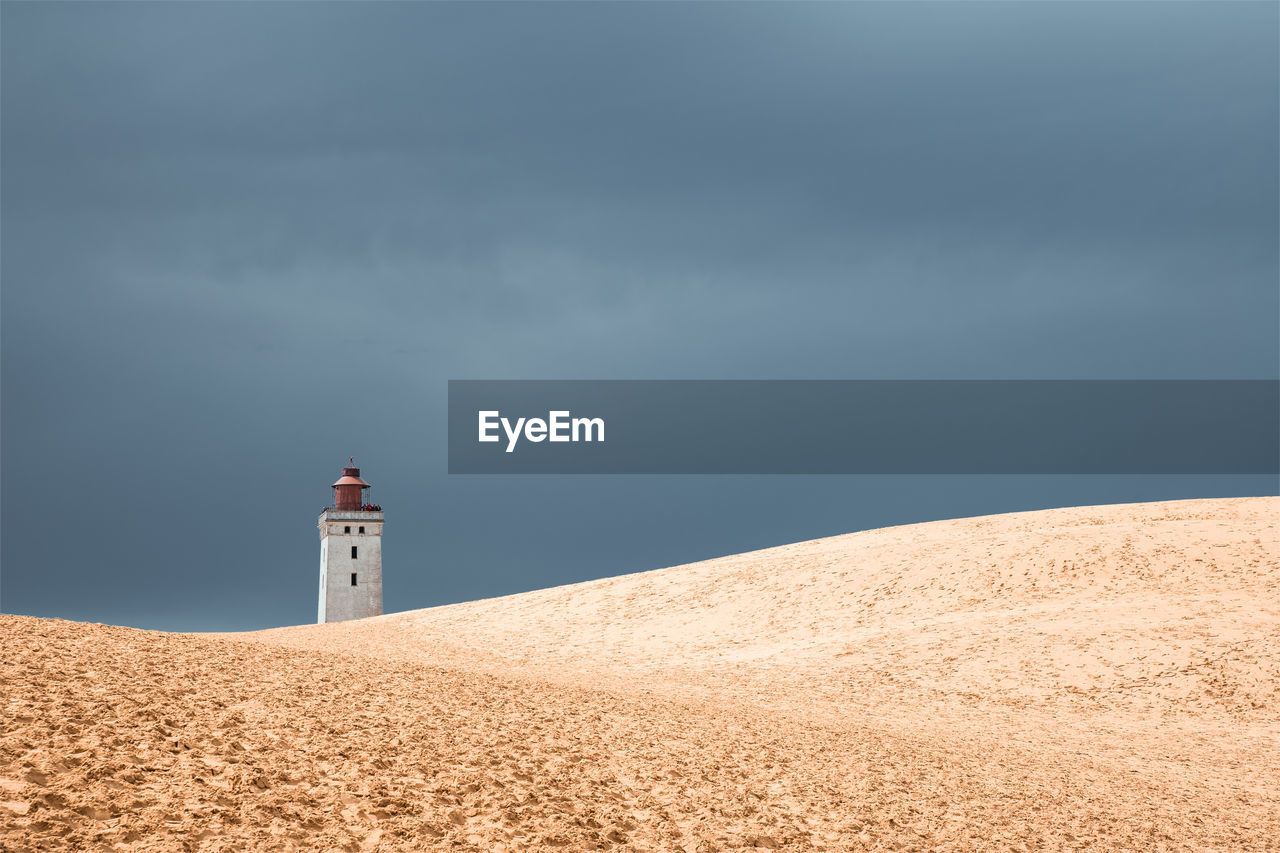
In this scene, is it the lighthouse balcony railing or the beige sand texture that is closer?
the beige sand texture

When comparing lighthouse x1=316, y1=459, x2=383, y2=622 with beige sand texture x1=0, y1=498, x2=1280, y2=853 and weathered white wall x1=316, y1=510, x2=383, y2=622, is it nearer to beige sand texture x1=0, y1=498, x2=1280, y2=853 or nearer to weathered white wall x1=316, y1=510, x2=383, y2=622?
weathered white wall x1=316, y1=510, x2=383, y2=622

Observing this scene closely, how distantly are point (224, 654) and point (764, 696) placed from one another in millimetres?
12662

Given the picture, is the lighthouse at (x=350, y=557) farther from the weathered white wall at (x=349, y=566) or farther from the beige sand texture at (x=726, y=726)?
the beige sand texture at (x=726, y=726)

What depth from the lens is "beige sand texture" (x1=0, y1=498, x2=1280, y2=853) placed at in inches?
421

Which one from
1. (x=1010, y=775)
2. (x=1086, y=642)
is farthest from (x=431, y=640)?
(x=1010, y=775)

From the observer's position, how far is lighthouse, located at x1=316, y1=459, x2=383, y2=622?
65312mm

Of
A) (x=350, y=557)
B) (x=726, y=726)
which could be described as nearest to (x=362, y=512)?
(x=350, y=557)

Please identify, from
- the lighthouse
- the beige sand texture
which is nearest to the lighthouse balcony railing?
the lighthouse

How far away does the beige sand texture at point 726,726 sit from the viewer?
10688 millimetres

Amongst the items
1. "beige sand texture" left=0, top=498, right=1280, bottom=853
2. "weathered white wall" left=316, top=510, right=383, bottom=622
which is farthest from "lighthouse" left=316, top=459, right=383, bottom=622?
"beige sand texture" left=0, top=498, right=1280, bottom=853

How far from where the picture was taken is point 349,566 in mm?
66562

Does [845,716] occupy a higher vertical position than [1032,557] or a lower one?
lower

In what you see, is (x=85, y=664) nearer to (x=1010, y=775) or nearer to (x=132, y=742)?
(x=132, y=742)

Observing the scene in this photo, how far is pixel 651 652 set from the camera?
1302 inches
